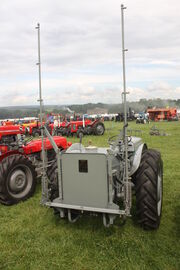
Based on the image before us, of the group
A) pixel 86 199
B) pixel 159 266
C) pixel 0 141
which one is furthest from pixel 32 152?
pixel 159 266

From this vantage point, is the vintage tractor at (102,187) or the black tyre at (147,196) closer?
the vintage tractor at (102,187)

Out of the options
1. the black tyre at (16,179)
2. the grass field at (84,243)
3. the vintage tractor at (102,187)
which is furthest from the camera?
the black tyre at (16,179)

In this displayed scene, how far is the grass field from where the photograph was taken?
307cm

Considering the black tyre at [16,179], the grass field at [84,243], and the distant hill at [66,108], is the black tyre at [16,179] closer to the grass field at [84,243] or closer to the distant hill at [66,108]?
the grass field at [84,243]

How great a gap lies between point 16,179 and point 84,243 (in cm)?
219

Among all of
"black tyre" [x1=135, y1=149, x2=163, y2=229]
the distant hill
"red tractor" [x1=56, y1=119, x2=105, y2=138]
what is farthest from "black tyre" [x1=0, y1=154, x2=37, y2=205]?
"red tractor" [x1=56, y1=119, x2=105, y2=138]

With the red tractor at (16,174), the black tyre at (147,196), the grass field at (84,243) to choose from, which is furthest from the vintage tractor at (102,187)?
the red tractor at (16,174)

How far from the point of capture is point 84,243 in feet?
11.4

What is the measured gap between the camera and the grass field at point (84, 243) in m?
3.07

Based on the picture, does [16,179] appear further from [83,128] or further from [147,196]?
[83,128]

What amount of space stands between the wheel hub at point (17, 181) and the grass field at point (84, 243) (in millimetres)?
590

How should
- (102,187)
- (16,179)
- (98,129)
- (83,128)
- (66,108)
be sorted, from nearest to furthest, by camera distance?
(102,187) < (16,179) < (66,108) < (98,129) < (83,128)

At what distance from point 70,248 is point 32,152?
10.7ft

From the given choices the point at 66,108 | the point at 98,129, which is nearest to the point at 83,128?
the point at 98,129
